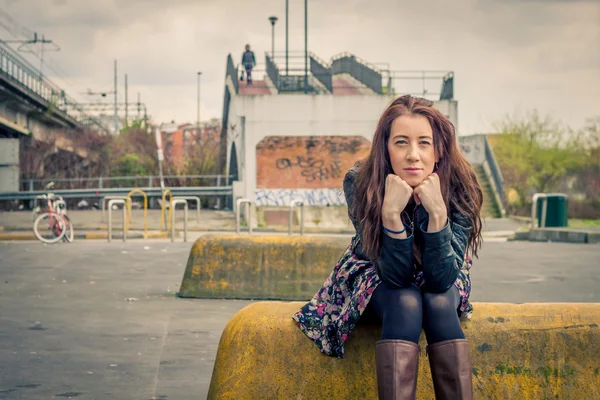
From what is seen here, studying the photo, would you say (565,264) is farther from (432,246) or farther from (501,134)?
(501,134)

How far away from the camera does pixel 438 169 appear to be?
3.63m

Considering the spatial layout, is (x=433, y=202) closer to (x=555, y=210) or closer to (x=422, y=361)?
(x=422, y=361)

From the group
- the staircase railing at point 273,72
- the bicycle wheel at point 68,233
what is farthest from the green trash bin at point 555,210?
the staircase railing at point 273,72

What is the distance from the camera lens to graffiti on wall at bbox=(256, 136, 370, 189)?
31.3 m

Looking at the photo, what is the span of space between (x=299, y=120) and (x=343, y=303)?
28014mm

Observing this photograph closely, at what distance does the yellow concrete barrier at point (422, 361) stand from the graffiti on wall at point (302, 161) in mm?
27643

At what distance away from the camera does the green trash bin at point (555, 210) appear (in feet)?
71.7

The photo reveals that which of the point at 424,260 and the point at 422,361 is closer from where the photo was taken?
the point at 424,260

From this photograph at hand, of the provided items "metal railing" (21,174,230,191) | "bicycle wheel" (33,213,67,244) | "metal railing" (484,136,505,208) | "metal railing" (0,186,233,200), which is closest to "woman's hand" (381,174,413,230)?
"bicycle wheel" (33,213,67,244)

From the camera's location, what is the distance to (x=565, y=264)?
534 inches

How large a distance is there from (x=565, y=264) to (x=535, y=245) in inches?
181

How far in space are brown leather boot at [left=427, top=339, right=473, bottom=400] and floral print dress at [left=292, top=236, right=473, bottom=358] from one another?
0.96 feet

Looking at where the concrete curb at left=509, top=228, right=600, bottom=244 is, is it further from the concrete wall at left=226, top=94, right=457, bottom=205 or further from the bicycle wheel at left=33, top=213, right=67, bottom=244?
the concrete wall at left=226, top=94, right=457, bottom=205

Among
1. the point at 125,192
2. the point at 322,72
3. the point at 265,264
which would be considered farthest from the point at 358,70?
the point at 265,264
